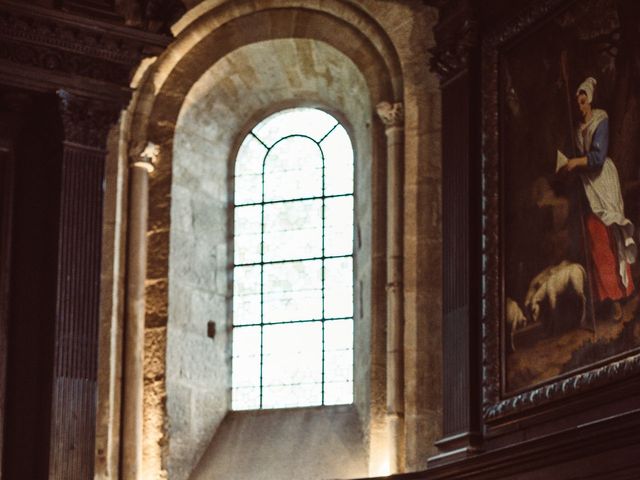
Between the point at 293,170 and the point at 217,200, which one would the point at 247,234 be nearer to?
the point at 217,200

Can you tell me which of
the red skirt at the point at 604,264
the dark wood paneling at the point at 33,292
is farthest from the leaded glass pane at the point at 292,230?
the red skirt at the point at 604,264

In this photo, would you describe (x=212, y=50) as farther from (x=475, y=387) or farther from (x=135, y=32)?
(x=475, y=387)

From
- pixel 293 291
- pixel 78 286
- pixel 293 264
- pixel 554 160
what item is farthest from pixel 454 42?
pixel 78 286

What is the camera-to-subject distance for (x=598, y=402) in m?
14.9

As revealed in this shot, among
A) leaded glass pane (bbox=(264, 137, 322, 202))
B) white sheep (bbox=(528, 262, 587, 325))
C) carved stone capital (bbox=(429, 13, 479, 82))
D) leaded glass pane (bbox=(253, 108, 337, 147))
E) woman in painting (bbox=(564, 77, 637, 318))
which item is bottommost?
white sheep (bbox=(528, 262, 587, 325))

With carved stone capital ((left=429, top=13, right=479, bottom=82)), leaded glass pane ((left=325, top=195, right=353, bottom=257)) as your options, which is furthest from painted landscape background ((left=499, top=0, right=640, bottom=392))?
leaded glass pane ((left=325, top=195, right=353, bottom=257))

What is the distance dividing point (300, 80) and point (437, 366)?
4275 mm

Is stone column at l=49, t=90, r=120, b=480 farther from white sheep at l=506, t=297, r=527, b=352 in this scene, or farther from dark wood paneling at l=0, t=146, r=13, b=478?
white sheep at l=506, t=297, r=527, b=352

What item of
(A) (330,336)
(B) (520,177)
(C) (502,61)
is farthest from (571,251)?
(A) (330,336)

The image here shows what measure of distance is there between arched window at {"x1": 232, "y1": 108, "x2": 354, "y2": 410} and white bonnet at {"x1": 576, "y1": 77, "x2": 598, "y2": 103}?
16.1 ft

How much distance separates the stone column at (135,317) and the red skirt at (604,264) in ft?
18.5

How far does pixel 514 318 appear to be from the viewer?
54.1 feet

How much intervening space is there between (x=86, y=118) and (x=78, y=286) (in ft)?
5.57

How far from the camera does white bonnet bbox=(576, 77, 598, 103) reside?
1587cm
